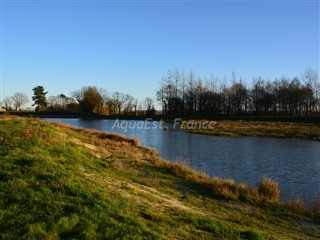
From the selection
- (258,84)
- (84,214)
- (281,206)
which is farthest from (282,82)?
(84,214)

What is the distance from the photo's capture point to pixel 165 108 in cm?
10712

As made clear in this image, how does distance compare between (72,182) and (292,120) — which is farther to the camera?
(292,120)

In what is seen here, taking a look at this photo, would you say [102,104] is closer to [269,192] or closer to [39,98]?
[39,98]

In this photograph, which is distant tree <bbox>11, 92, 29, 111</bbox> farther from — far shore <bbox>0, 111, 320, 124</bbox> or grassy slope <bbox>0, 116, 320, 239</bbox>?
grassy slope <bbox>0, 116, 320, 239</bbox>

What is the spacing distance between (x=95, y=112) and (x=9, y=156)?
11478cm

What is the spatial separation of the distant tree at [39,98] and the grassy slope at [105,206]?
119787 mm

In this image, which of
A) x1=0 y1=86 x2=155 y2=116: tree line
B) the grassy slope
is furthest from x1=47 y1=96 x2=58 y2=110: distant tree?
the grassy slope

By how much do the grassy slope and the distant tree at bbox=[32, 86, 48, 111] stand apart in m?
120

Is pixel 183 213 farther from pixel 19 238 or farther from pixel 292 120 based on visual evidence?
pixel 292 120

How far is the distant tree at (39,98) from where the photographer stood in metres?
129

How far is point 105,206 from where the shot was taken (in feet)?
27.8

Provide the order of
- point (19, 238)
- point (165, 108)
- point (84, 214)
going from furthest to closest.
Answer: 1. point (165, 108)
2. point (84, 214)
3. point (19, 238)

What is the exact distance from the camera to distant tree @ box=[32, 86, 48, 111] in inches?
5094

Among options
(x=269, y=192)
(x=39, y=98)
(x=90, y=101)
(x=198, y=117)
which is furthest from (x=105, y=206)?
(x=39, y=98)
